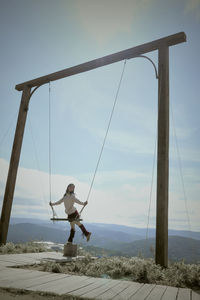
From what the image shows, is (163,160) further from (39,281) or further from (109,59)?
(109,59)

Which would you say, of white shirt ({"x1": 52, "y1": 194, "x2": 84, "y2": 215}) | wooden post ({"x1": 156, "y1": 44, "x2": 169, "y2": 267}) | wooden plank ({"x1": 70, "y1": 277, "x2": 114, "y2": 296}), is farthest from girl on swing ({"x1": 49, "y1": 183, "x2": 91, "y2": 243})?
wooden plank ({"x1": 70, "y1": 277, "x2": 114, "y2": 296})

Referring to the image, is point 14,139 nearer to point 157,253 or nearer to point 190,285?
point 157,253

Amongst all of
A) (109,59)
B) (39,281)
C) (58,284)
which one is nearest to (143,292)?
(58,284)

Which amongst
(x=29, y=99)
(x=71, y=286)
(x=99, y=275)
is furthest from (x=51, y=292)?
(x=29, y=99)

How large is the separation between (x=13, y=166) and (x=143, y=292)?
18.5 ft

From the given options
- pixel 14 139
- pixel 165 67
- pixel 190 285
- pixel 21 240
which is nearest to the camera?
pixel 190 285

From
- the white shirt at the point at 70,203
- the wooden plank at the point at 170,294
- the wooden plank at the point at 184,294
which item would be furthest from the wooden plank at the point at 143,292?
the white shirt at the point at 70,203

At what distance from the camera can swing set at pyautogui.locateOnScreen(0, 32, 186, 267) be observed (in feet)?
14.7

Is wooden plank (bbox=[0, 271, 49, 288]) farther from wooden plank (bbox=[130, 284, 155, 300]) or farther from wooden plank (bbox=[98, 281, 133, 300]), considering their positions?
wooden plank (bbox=[130, 284, 155, 300])

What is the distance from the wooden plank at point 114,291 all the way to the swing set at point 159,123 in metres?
1.68

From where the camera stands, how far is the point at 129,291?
257cm

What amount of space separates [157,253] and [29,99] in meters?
5.92

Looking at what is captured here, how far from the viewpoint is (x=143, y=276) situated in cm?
328

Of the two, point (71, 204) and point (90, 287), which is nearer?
point (90, 287)
